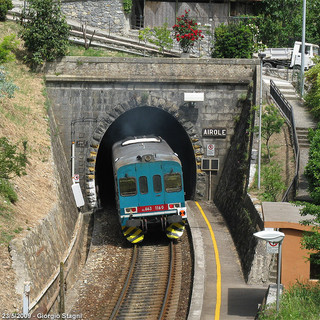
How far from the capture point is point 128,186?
2438cm

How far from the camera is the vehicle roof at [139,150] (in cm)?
2464

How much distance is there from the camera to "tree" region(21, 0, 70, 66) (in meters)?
29.9

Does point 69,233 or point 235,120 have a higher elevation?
point 235,120

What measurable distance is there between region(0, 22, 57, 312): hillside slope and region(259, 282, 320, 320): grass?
257 inches

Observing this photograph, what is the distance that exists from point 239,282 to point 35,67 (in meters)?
15.7

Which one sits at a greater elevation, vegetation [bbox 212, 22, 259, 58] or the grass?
vegetation [bbox 212, 22, 259, 58]

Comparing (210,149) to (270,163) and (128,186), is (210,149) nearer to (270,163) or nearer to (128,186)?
(270,163)

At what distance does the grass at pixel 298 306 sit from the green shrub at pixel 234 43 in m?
17.3

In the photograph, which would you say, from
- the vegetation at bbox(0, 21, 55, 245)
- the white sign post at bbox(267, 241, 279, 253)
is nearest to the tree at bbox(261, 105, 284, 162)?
the vegetation at bbox(0, 21, 55, 245)

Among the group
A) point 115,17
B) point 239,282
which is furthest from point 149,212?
point 115,17

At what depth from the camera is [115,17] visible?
3988cm

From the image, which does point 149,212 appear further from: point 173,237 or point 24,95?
point 24,95

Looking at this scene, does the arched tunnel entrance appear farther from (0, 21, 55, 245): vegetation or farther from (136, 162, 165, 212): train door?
(136, 162, 165, 212): train door

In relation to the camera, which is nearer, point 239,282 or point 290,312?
point 290,312
